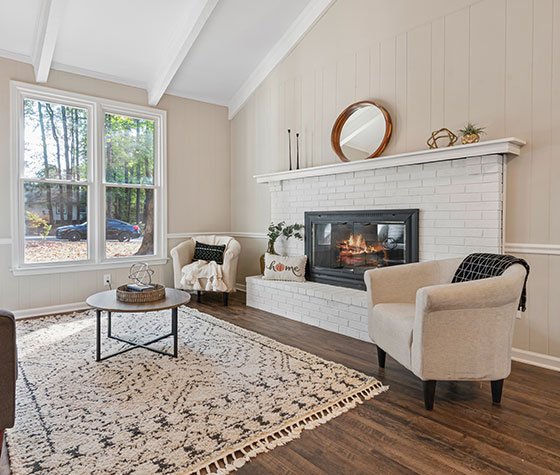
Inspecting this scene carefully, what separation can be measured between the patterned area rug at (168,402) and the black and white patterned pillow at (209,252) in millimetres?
1573

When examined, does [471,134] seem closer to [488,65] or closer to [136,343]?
[488,65]

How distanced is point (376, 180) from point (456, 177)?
79 centimetres

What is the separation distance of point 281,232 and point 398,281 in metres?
2.20

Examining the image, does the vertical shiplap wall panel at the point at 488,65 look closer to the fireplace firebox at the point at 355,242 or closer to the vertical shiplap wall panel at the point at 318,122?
the fireplace firebox at the point at 355,242

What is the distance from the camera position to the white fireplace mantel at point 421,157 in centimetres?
285

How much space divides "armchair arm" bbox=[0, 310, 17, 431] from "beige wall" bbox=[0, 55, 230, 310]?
309 centimetres

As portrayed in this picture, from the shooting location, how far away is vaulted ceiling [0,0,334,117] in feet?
12.7

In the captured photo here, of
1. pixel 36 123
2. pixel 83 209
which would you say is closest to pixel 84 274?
pixel 83 209

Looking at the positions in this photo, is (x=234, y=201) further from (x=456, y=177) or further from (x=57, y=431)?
(x=57, y=431)

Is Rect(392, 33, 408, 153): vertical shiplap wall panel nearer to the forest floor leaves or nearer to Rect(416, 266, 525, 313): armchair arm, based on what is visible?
Rect(416, 266, 525, 313): armchair arm

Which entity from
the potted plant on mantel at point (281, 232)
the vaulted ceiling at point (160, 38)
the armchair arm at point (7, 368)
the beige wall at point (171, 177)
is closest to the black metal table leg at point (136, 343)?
the armchair arm at point (7, 368)

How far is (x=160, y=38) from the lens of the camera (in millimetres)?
4426

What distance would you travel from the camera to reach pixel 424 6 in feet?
11.4

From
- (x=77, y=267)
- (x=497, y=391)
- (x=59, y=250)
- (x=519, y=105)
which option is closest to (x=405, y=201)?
(x=519, y=105)
